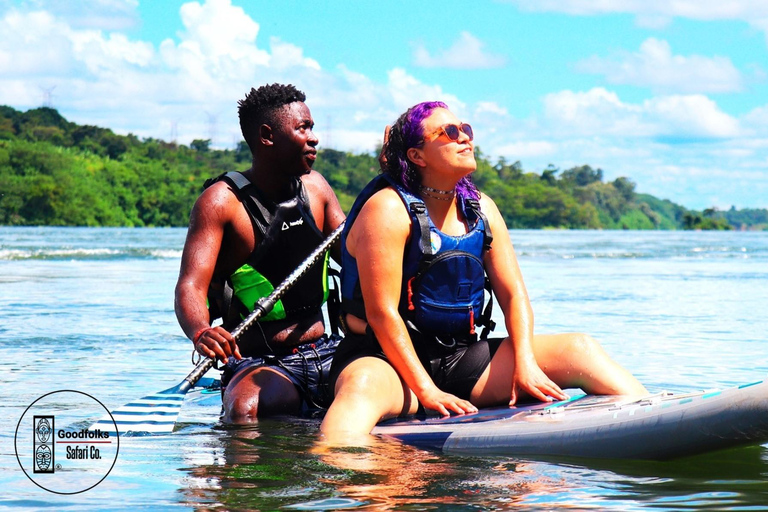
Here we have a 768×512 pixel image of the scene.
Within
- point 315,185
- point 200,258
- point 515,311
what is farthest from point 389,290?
point 315,185

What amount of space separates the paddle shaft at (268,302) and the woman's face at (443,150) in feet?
2.30

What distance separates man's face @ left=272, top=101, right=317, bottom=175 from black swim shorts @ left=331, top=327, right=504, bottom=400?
908 millimetres

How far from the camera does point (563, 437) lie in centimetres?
389

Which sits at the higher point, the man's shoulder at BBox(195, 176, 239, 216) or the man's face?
the man's face

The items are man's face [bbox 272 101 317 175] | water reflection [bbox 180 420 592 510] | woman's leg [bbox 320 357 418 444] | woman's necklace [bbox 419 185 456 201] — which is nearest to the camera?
water reflection [bbox 180 420 592 510]

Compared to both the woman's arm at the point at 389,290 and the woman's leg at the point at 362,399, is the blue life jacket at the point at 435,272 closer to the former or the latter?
the woman's arm at the point at 389,290

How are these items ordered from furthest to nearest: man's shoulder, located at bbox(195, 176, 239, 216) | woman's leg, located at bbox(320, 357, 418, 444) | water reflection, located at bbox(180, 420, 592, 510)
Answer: man's shoulder, located at bbox(195, 176, 239, 216)
woman's leg, located at bbox(320, 357, 418, 444)
water reflection, located at bbox(180, 420, 592, 510)

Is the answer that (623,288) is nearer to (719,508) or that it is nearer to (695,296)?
(695,296)

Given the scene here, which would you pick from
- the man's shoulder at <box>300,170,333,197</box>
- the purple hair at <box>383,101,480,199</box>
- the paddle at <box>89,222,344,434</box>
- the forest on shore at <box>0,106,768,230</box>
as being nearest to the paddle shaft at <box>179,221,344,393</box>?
the paddle at <box>89,222,344,434</box>

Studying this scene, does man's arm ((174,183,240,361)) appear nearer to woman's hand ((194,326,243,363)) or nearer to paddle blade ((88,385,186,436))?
woman's hand ((194,326,243,363))

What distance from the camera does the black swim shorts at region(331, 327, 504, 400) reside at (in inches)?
167

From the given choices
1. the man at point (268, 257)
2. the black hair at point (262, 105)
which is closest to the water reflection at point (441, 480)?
the man at point (268, 257)

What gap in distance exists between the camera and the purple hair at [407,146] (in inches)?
165

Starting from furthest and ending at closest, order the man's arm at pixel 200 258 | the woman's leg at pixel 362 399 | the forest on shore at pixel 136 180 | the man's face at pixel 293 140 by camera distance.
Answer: the forest on shore at pixel 136 180, the man's face at pixel 293 140, the man's arm at pixel 200 258, the woman's leg at pixel 362 399
